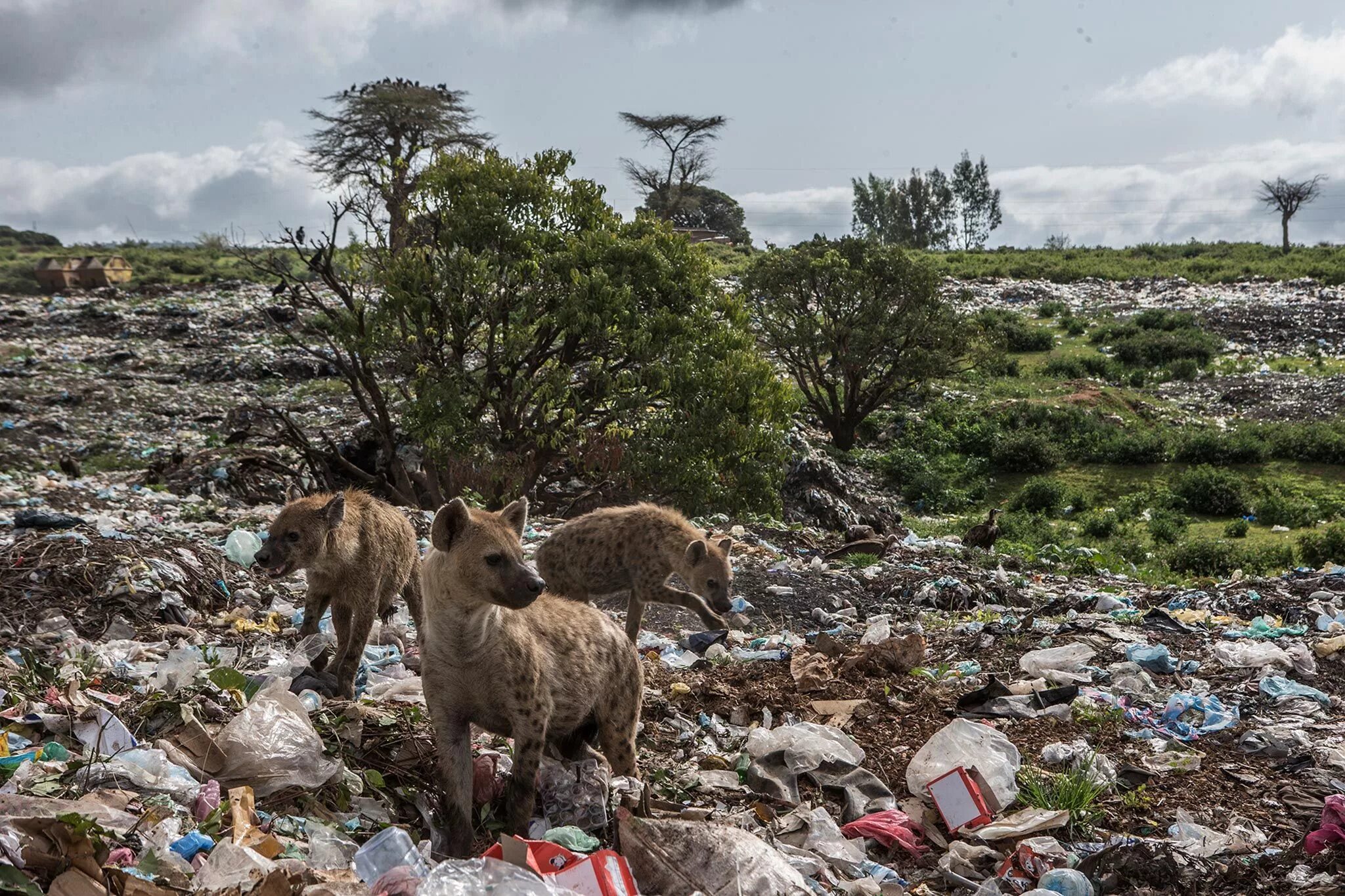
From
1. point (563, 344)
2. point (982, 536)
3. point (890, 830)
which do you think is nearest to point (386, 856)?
point (890, 830)

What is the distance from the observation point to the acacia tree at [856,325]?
19000mm

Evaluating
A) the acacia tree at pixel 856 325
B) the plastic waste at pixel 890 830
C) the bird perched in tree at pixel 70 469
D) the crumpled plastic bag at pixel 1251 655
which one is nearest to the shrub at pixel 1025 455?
the acacia tree at pixel 856 325

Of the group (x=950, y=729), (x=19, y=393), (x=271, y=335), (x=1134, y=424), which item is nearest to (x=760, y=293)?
(x=1134, y=424)

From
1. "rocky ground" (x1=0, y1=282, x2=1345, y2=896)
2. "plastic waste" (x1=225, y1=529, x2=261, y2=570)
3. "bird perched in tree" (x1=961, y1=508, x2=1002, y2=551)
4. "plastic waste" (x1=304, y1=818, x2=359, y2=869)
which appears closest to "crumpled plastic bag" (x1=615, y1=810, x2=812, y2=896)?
"rocky ground" (x1=0, y1=282, x2=1345, y2=896)

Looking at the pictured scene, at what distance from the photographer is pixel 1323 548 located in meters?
11.4

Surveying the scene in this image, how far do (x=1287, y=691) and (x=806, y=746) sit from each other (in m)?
3.05

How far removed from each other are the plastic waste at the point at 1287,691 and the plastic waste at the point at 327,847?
5029 mm

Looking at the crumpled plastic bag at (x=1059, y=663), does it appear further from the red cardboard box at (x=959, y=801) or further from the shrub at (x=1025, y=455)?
the shrub at (x=1025, y=455)

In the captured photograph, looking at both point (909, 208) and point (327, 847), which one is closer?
point (327, 847)

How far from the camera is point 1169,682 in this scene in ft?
21.2

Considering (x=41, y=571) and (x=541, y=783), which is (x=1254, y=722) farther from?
(x=41, y=571)

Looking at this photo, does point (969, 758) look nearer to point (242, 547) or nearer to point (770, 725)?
point (770, 725)

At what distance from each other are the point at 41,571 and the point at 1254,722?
7.16 m

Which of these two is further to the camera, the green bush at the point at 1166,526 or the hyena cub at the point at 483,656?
the green bush at the point at 1166,526
